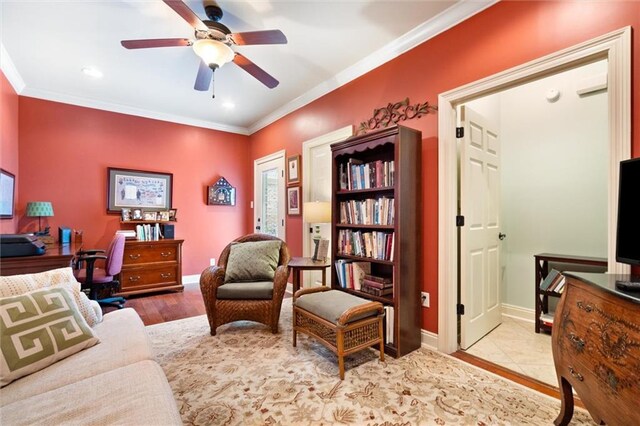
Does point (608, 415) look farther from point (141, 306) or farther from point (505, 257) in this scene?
point (141, 306)

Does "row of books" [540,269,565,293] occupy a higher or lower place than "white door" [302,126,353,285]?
lower

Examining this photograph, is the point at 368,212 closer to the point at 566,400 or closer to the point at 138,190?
the point at 566,400

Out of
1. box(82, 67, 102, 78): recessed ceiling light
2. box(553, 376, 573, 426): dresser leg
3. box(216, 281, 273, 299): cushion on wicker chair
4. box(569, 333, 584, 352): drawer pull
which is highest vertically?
box(82, 67, 102, 78): recessed ceiling light

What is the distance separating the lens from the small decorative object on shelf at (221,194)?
196 inches

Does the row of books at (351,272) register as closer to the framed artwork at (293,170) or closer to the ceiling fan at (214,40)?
the framed artwork at (293,170)

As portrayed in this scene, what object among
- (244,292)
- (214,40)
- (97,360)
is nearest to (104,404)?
(97,360)

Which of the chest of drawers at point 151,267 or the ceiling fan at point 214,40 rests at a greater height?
the ceiling fan at point 214,40

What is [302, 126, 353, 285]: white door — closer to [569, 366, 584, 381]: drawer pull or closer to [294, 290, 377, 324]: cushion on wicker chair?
[294, 290, 377, 324]: cushion on wicker chair

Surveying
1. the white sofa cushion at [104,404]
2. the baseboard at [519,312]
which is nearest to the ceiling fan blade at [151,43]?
the white sofa cushion at [104,404]

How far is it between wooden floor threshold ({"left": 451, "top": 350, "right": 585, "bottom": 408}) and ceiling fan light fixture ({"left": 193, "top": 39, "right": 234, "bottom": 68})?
2971 mm

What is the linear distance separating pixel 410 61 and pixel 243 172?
362cm

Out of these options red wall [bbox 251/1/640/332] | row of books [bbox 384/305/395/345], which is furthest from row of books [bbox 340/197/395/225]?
row of books [bbox 384/305/395/345]

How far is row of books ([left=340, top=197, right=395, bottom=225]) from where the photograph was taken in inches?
93.7

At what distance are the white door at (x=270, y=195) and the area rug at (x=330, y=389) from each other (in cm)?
232
